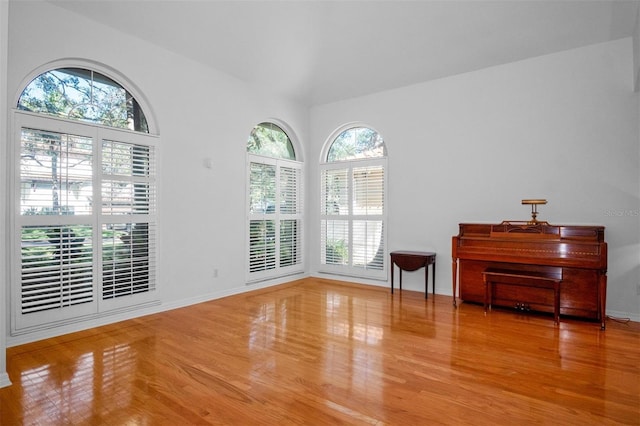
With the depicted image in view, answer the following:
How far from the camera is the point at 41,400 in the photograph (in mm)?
2166

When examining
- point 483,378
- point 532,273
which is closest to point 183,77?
point 483,378

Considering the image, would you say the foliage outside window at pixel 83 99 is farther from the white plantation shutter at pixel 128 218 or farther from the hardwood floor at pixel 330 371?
the hardwood floor at pixel 330 371

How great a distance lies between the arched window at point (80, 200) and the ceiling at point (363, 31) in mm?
822

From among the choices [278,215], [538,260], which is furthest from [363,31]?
[538,260]

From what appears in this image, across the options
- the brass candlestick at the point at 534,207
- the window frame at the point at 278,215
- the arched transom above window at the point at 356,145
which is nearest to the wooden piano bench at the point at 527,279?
the brass candlestick at the point at 534,207

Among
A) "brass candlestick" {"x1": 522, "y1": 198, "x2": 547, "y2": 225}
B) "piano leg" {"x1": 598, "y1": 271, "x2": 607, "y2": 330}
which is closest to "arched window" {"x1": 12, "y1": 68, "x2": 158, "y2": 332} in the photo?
"brass candlestick" {"x1": 522, "y1": 198, "x2": 547, "y2": 225}

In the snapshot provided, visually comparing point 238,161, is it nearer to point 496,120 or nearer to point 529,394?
point 496,120

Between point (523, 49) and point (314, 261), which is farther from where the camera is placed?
point (314, 261)

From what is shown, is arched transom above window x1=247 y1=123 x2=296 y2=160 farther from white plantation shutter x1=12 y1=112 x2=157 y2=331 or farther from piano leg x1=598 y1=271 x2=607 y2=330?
piano leg x1=598 y1=271 x2=607 y2=330

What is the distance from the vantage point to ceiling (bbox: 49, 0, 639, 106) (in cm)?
346

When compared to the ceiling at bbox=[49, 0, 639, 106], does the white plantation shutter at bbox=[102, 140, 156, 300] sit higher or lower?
lower

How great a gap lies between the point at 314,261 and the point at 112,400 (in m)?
4.25

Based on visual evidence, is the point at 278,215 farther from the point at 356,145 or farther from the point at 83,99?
the point at 83,99

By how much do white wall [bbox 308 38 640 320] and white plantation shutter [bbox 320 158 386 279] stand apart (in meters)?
0.25
